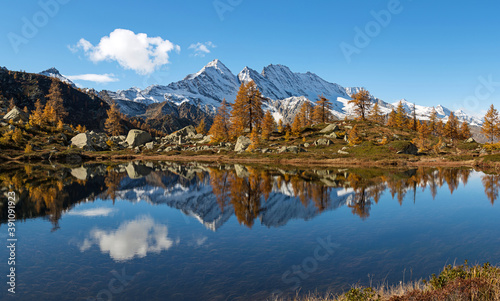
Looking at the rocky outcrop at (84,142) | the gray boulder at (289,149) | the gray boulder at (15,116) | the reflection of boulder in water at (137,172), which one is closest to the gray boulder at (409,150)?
the gray boulder at (289,149)

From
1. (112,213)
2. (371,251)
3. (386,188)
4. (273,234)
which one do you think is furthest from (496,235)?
(112,213)

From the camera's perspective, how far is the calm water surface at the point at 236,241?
A: 930cm

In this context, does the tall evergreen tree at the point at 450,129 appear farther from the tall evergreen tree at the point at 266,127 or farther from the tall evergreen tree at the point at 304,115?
the tall evergreen tree at the point at 266,127

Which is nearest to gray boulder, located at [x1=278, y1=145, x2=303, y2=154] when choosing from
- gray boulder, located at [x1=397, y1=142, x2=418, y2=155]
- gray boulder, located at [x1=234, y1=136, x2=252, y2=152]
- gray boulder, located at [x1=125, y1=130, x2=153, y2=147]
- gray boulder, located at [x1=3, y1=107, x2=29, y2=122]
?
gray boulder, located at [x1=234, y1=136, x2=252, y2=152]

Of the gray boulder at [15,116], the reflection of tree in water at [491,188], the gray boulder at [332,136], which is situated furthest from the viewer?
the gray boulder at [15,116]

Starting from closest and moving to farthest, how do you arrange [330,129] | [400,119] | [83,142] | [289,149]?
[289,149], [330,129], [83,142], [400,119]

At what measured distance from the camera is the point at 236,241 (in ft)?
44.5

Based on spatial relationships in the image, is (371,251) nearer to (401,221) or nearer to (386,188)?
(401,221)

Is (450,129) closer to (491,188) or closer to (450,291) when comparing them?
(491,188)

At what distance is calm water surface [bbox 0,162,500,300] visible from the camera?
9297 mm

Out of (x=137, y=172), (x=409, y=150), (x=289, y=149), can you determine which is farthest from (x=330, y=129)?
(x=137, y=172)

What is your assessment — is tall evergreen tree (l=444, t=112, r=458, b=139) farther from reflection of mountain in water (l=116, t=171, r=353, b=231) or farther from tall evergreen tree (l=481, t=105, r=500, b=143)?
reflection of mountain in water (l=116, t=171, r=353, b=231)

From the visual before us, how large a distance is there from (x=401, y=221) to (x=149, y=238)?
15036 millimetres

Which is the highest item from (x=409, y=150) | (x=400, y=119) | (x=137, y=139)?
(x=400, y=119)
